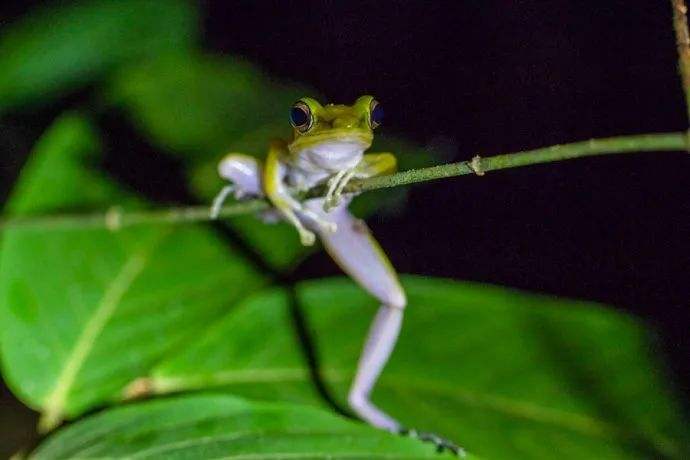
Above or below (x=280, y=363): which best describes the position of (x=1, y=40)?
above

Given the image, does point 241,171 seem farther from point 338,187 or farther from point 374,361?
point 374,361

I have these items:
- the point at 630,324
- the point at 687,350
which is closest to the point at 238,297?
the point at 630,324

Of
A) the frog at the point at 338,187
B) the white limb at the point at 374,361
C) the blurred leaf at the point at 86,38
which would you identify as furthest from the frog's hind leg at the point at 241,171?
the blurred leaf at the point at 86,38

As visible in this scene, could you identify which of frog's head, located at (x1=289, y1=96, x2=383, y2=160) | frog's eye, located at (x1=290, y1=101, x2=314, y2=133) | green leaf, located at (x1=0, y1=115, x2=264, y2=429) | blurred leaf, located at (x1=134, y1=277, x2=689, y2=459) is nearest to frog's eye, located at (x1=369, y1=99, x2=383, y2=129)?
frog's head, located at (x1=289, y1=96, x2=383, y2=160)

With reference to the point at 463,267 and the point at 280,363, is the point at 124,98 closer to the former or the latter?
the point at 280,363

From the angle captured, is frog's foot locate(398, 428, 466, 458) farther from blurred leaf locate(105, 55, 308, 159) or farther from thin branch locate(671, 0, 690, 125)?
blurred leaf locate(105, 55, 308, 159)

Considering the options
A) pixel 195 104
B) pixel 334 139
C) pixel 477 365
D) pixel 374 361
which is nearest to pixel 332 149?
pixel 334 139
